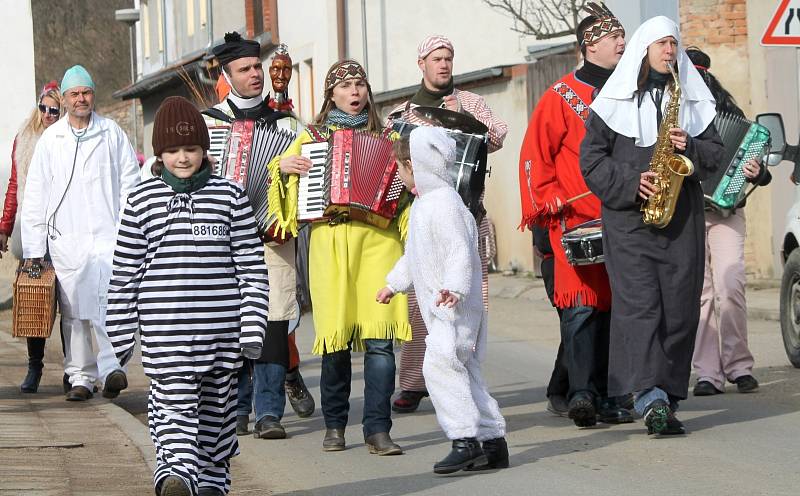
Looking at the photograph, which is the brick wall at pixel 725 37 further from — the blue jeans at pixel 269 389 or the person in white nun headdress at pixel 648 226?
the blue jeans at pixel 269 389

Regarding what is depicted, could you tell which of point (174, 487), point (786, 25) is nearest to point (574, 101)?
point (174, 487)

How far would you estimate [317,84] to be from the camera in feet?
108

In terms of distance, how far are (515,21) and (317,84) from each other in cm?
415

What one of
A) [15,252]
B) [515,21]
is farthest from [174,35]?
[15,252]

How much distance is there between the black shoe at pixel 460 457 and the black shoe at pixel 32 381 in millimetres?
4672

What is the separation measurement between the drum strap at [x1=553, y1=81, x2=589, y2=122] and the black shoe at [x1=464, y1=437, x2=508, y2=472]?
2.21 m

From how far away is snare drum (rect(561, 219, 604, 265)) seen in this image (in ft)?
29.6

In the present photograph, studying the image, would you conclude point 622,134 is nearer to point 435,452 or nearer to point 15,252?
point 435,452

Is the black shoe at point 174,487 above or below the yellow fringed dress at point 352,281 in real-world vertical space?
below

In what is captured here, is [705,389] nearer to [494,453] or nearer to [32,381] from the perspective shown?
[494,453]

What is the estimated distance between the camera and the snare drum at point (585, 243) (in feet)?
29.6

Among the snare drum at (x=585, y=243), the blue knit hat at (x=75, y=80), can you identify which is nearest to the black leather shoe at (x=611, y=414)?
the snare drum at (x=585, y=243)

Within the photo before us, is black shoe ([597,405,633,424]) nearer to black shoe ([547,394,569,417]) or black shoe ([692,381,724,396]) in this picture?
black shoe ([547,394,569,417])

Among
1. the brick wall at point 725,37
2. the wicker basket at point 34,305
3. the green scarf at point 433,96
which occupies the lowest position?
the wicker basket at point 34,305
